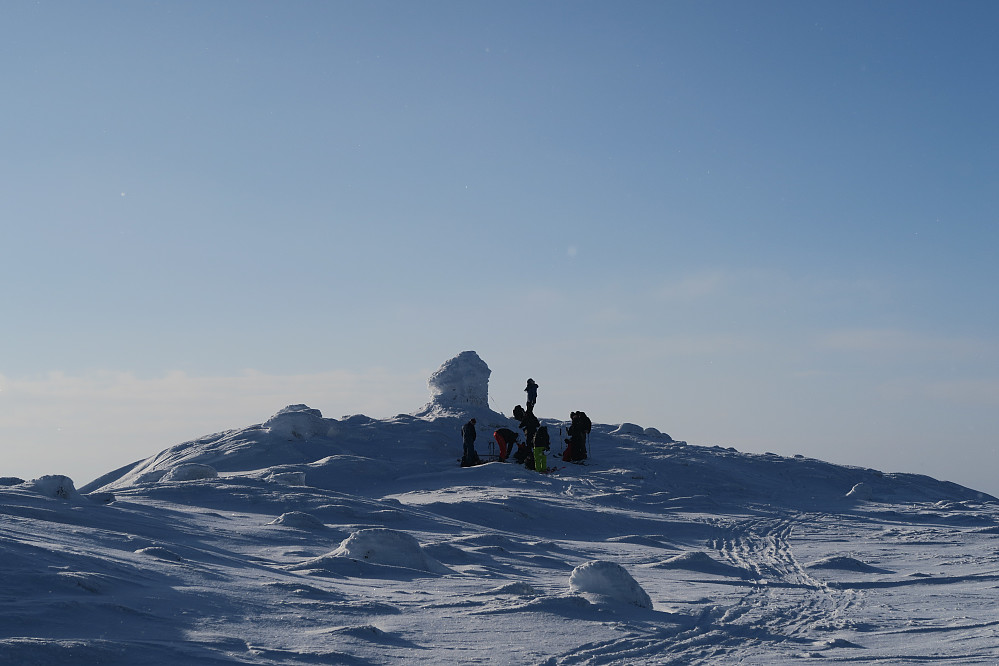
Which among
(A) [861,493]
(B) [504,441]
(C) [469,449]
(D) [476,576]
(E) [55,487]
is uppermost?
(B) [504,441]

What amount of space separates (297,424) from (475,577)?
55.5 feet

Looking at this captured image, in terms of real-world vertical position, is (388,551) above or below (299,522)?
below

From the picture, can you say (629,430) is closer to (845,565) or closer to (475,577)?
(845,565)

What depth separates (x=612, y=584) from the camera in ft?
23.3

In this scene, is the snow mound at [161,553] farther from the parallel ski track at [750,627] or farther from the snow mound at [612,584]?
the parallel ski track at [750,627]

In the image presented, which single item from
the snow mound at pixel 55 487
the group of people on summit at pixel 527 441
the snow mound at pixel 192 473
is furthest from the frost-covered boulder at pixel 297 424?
the snow mound at pixel 55 487

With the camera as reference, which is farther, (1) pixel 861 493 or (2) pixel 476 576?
(1) pixel 861 493

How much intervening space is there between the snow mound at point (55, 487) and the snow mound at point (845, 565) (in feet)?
30.8

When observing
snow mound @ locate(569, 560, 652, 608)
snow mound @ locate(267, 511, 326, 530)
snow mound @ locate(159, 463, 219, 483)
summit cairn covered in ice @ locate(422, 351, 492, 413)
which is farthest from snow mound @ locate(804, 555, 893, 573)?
summit cairn covered in ice @ locate(422, 351, 492, 413)

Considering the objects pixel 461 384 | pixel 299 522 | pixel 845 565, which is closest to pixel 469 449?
pixel 461 384

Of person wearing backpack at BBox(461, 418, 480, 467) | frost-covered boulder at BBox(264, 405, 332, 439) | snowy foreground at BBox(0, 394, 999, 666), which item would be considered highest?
frost-covered boulder at BBox(264, 405, 332, 439)

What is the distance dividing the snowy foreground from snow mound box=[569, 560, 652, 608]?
0.06ft

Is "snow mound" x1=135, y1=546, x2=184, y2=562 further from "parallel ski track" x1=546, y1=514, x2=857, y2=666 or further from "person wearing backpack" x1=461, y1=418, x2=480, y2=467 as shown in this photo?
"person wearing backpack" x1=461, y1=418, x2=480, y2=467

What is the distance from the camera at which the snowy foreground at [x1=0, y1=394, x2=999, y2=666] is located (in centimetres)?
524
